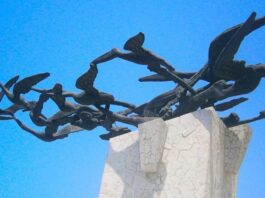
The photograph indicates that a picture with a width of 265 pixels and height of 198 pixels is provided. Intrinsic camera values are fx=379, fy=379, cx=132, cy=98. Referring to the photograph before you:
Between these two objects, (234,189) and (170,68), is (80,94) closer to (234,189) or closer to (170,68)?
(170,68)

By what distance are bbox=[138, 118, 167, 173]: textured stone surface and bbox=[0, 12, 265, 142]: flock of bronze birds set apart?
303 millimetres

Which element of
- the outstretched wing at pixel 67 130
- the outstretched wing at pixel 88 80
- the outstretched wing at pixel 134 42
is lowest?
the outstretched wing at pixel 67 130

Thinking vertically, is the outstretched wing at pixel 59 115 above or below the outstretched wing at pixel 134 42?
below

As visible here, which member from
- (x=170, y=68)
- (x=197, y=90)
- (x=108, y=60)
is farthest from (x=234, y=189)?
(x=108, y=60)

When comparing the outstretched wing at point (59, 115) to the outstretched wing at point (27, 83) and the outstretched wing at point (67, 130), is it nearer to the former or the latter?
the outstretched wing at point (67, 130)

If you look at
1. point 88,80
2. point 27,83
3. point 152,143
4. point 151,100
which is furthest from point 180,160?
point 27,83

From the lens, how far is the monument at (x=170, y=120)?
436 centimetres

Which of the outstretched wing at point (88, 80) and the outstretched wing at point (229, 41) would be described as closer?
the outstretched wing at point (229, 41)

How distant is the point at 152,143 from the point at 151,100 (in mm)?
783

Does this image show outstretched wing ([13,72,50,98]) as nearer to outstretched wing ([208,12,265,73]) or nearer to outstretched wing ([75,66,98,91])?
outstretched wing ([75,66,98,91])

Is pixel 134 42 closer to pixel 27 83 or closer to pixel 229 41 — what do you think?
pixel 229 41

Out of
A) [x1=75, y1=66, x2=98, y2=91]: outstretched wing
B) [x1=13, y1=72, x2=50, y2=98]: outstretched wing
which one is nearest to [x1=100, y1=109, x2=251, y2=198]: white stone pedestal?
[x1=75, y1=66, x2=98, y2=91]: outstretched wing

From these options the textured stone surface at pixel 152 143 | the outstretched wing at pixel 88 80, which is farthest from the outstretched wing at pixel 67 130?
the textured stone surface at pixel 152 143

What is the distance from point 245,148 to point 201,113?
0.96 metres
